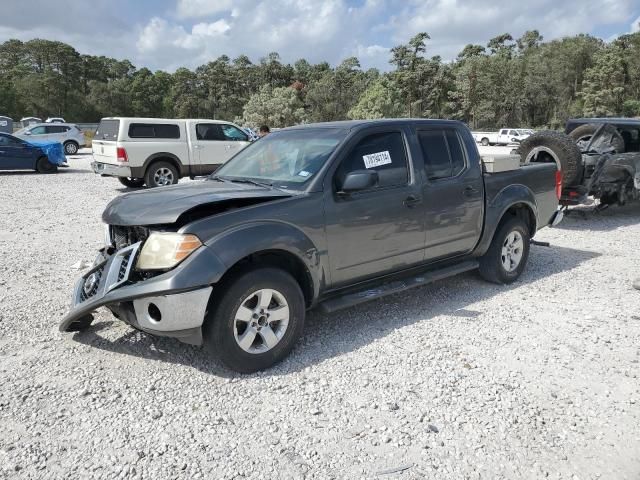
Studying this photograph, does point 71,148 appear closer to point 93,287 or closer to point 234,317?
point 93,287

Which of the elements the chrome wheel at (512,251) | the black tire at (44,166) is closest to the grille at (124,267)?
the chrome wheel at (512,251)

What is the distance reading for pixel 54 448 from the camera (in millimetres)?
2803

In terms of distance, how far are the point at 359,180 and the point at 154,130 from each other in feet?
35.2

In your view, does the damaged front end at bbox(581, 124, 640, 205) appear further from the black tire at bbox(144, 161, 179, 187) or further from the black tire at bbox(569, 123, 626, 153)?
the black tire at bbox(144, 161, 179, 187)

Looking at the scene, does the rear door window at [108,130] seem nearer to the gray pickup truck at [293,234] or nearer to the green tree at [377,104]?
the gray pickup truck at [293,234]

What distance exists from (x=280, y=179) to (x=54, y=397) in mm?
2242

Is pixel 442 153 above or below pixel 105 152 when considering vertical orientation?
below

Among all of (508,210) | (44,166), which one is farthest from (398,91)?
(508,210)

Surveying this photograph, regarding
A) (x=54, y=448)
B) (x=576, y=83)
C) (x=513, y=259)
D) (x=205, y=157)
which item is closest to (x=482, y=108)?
(x=576, y=83)

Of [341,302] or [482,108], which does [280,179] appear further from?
[482,108]

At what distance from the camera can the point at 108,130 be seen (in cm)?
1315

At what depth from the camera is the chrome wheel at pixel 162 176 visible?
515 inches

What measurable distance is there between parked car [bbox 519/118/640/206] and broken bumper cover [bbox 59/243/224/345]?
7331mm

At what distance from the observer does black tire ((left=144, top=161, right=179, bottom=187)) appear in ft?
42.4
